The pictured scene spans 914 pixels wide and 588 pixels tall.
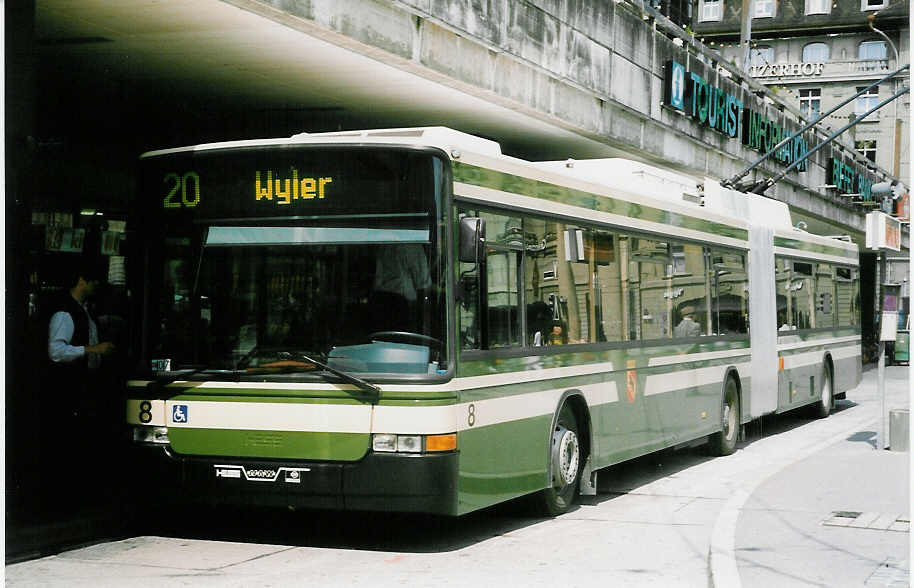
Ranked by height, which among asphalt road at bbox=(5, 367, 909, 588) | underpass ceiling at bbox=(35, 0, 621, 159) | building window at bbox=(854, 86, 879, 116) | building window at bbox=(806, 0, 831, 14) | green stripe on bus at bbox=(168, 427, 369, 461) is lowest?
asphalt road at bbox=(5, 367, 909, 588)

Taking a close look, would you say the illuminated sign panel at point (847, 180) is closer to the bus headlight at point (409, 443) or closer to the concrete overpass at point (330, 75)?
the concrete overpass at point (330, 75)

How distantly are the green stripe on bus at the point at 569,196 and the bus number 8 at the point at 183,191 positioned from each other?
1859mm

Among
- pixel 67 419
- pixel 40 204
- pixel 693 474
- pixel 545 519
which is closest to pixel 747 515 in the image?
pixel 545 519

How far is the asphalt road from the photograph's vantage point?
8156mm

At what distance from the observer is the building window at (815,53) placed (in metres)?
82.4

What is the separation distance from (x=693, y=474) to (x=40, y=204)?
864 cm

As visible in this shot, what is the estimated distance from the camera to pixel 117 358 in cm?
1633

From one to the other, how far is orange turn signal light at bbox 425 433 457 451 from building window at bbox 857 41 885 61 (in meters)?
77.1

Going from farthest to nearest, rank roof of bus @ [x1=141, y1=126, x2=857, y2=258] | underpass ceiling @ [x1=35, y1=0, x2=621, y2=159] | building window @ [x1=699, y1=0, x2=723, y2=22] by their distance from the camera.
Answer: building window @ [x1=699, y1=0, x2=723, y2=22] → underpass ceiling @ [x1=35, y1=0, x2=621, y2=159] → roof of bus @ [x1=141, y1=126, x2=857, y2=258]

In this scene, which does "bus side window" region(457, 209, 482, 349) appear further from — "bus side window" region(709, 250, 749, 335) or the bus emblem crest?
"bus side window" region(709, 250, 749, 335)

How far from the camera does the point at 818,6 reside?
268ft

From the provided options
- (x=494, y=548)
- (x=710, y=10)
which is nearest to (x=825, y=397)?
(x=494, y=548)

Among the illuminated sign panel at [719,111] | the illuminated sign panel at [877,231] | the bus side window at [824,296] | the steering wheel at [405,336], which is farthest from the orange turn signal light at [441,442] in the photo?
the illuminated sign panel at [719,111]


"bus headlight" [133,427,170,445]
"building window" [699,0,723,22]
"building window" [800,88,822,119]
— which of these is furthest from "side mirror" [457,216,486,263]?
"building window" [699,0,723,22]
